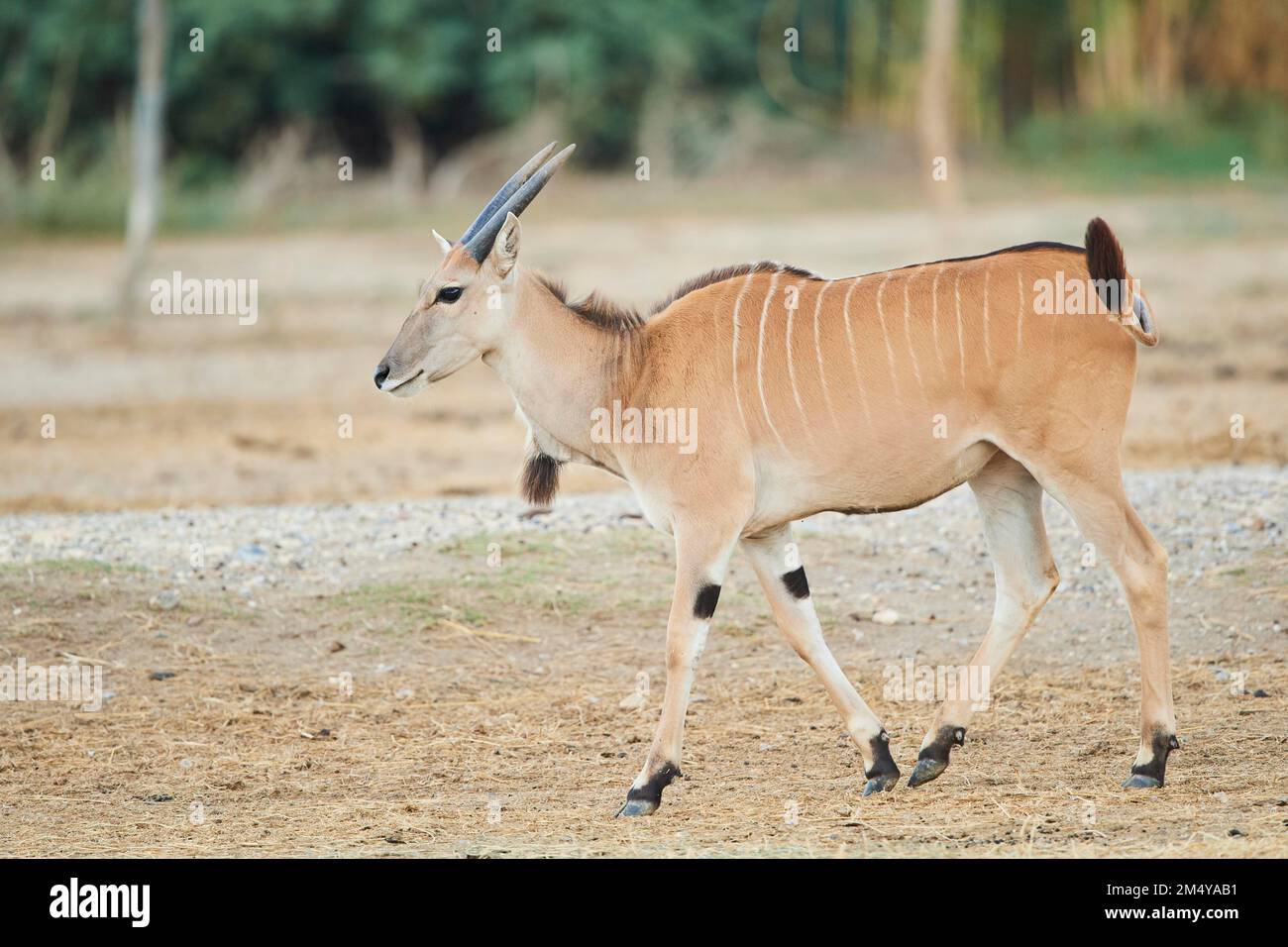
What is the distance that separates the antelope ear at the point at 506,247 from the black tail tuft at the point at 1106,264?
175 centimetres

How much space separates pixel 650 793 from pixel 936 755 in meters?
0.94

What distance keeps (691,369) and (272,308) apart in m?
11.6

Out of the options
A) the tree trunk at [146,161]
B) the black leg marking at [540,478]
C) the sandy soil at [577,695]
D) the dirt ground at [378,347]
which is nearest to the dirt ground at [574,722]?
the sandy soil at [577,695]

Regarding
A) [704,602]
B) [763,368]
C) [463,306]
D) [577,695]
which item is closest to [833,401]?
[763,368]

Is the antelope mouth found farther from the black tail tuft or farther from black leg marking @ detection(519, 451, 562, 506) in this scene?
the black tail tuft

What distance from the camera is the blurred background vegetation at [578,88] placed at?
22.8 meters

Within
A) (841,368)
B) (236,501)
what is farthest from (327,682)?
(236,501)

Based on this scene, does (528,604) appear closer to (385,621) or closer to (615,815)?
(385,621)

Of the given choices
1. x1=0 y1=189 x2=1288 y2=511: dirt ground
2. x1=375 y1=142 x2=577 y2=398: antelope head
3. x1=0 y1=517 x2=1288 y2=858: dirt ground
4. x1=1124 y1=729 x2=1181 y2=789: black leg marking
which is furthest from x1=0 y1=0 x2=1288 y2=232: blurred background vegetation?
x1=1124 y1=729 x2=1181 y2=789: black leg marking

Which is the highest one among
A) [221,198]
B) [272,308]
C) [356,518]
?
[221,198]

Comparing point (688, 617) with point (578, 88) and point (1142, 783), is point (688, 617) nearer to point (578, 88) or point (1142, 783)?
point (1142, 783)

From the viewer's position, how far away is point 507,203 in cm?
594

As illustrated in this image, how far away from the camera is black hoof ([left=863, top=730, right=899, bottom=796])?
18.7ft

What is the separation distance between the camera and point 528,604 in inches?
301
